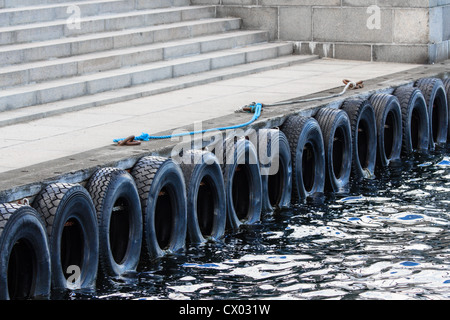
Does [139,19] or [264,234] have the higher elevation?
[139,19]

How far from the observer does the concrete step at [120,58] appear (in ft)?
48.6

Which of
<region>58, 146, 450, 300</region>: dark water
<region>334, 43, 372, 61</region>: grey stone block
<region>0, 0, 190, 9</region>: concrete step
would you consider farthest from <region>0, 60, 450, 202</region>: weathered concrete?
<region>0, 0, 190, 9</region>: concrete step

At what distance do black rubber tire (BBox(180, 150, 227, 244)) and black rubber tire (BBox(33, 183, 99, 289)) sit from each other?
186 cm

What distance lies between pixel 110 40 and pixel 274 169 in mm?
5835

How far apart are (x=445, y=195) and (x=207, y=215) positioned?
3665 millimetres

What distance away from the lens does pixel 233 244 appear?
11367 millimetres

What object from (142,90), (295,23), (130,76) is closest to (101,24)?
(130,76)

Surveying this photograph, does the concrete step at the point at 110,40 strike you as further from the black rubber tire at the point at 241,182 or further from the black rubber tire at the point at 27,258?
the black rubber tire at the point at 27,258

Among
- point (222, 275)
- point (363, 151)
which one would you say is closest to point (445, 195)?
point (363, 151)

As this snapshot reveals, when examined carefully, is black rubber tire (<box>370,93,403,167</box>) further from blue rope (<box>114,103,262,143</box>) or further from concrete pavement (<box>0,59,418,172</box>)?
blue rope (<box>114,103,262,143</box>)

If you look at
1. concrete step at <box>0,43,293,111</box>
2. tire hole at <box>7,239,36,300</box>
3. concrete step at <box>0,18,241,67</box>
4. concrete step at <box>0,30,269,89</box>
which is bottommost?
tire hole at <box>7,239,36,300</box>

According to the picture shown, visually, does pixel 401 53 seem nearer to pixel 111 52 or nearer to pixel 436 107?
pixel 436 107

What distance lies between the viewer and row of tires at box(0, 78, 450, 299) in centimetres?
890
